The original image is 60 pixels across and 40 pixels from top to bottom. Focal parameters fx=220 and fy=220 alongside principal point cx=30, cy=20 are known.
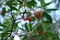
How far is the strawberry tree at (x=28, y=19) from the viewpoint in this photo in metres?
1.52

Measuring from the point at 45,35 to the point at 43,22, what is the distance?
13 centimetres

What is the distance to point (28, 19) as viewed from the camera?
5.27 feet

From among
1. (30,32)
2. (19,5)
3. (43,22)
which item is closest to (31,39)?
(30,32)

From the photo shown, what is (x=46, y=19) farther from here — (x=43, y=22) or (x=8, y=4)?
(x=8, y=4)

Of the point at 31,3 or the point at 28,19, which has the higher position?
the point at 31,3

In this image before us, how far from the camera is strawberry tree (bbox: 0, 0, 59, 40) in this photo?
152cm

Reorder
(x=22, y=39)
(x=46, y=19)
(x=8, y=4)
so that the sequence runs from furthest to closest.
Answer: (x=22, y=39)
(x=46, y=19)
(x=8, y=4)

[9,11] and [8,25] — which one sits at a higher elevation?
[9,11]

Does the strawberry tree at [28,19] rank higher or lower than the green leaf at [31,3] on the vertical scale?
lower

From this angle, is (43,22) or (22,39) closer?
(43,22)

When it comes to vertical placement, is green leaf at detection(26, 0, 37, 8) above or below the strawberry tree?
above

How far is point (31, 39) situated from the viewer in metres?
1.67

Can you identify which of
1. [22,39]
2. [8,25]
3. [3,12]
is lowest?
[22,39]

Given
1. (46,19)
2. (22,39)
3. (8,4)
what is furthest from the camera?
(22,39)
